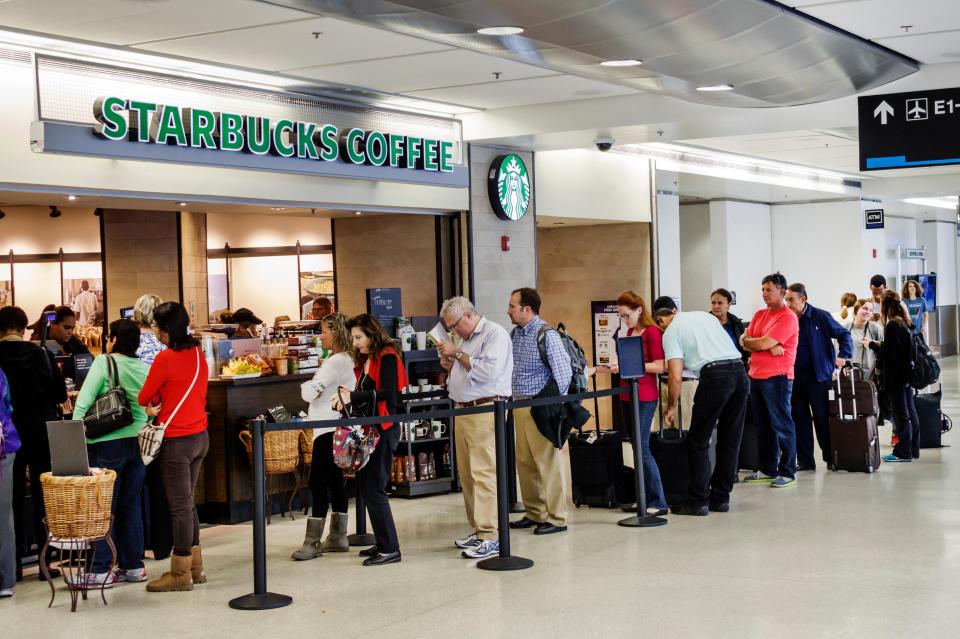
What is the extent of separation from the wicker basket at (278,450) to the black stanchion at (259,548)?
226 centimetres

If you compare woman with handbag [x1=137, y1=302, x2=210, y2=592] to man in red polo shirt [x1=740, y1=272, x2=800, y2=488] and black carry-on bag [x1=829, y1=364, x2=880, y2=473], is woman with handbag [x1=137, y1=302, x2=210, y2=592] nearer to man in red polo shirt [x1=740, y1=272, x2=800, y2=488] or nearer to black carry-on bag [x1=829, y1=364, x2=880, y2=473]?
man in red polo shirt [x1=740, y1=272, x2=800, y2=488]

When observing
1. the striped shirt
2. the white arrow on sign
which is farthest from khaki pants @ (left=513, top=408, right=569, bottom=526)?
the white arrow on sign

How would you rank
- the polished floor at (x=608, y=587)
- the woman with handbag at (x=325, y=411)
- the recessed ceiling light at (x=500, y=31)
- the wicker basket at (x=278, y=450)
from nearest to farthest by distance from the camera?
the polished floor at (x=608, y=587)
the recessed ceiling light at (x=500, y=31)
the woman with handbag at (x=325, y=411)
the wicker basket at (x=278, y=450)

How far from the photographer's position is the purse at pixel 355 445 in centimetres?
663

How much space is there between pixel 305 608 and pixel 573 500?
10.5 feet

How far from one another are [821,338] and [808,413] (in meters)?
0.68

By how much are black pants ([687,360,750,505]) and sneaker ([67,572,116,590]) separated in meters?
3.88

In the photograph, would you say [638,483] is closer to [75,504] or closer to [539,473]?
[539,473]

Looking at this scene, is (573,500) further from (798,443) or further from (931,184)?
(931,184)

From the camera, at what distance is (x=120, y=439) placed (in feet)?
21.2

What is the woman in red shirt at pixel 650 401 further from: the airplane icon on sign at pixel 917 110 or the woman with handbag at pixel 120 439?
the woman with handbag at pixel 120 439

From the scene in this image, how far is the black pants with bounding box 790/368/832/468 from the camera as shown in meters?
10.0

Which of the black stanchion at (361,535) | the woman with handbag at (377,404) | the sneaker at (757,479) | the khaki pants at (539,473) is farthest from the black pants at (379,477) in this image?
the sneaker at (757,479)

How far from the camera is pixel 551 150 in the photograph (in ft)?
39.2
